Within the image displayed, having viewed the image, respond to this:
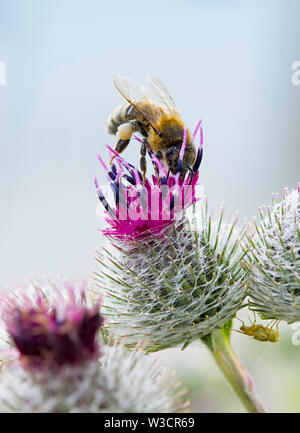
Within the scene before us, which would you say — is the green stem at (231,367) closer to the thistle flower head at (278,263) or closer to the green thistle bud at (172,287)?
the green thistle bud at (172,287)

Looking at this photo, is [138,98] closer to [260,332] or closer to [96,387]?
[260,332]

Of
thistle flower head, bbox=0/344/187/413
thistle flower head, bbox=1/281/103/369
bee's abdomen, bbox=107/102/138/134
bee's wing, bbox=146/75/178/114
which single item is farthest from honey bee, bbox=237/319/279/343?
bee's abdomen, bbox=107/102/138/134

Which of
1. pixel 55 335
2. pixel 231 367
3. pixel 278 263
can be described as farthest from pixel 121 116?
pixel 55 335

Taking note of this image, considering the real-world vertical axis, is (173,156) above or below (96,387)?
above

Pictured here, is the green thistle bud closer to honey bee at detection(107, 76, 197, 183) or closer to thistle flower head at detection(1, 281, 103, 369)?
honey bee at detection(107, 76, 197, 183)

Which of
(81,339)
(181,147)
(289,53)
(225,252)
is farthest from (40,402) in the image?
(289,53)

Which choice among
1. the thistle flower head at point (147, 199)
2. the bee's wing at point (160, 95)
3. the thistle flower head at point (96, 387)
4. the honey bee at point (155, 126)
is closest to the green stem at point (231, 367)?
the thistle flower head at point (96, 387)

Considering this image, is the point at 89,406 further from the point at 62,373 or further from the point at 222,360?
the point at 222,360
